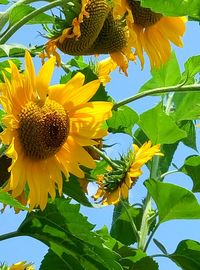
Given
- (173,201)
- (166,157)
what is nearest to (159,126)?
(173,201)

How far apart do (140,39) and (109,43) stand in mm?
71

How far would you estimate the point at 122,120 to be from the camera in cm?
208

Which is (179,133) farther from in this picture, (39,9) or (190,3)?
(190,3)

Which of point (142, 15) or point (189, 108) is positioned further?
point (189, 108)

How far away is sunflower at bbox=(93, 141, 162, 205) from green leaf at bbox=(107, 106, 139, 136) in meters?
0.17

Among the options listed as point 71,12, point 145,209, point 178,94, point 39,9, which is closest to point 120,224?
point 145,209

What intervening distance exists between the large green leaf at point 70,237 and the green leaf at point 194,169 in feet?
2.55

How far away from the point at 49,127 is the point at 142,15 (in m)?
0.33

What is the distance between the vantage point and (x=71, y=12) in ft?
4.92

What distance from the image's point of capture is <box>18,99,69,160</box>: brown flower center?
1414mm

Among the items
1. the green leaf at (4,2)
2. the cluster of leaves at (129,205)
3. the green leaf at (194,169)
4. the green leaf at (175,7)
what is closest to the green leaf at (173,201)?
the cluster of leaves at (129,205)

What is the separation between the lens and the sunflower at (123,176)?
1841 mm

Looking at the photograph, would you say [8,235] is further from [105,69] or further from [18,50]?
[105,69]

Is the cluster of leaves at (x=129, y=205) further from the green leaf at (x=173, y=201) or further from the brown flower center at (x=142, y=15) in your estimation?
the brown flower center at (x=142, y=15)
